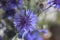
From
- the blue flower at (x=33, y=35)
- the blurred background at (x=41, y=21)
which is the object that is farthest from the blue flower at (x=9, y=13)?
the blue flower at (x=33, y=35)

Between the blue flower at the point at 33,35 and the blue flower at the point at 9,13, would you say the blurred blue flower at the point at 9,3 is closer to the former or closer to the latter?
the blue flower at the point at 9,13

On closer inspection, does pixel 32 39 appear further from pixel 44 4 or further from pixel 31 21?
pixel 44 4

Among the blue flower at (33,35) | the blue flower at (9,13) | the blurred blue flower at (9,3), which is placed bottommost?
the blue flower at (33,35)

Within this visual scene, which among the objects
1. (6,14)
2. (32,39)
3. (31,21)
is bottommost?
(32,39)

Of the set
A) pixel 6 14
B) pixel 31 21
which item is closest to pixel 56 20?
pixel 31 21

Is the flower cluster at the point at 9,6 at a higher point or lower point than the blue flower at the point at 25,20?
higher

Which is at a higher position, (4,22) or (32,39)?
(4,22)

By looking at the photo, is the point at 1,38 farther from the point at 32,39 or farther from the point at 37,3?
the point at 37,3
